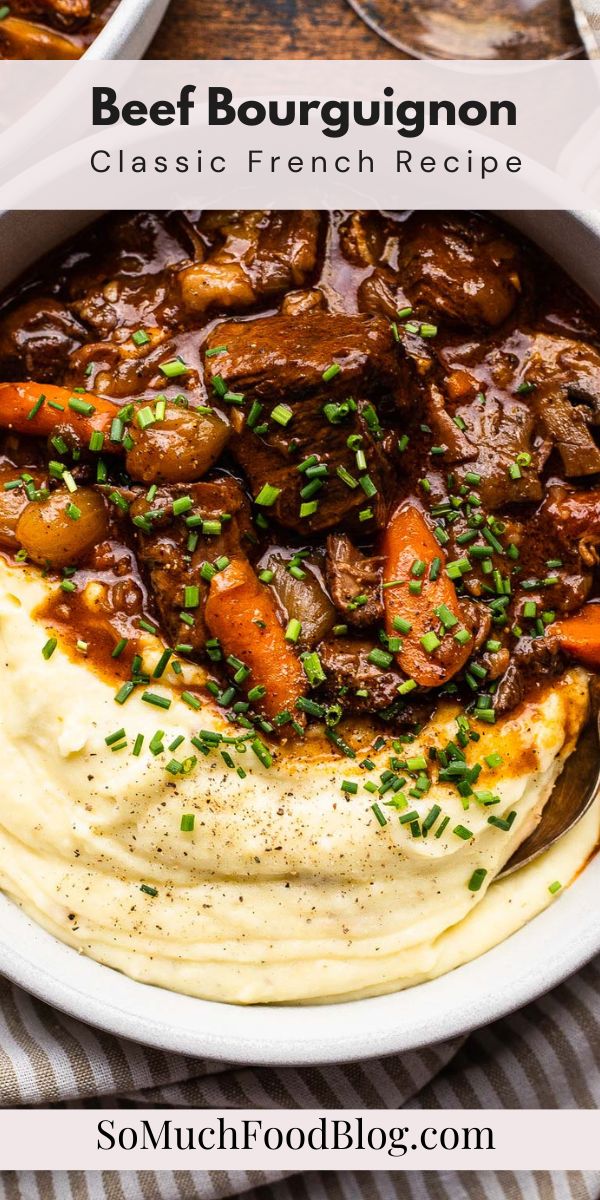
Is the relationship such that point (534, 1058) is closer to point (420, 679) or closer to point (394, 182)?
point (420, 679)

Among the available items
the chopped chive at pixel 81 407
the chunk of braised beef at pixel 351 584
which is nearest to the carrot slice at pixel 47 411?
the chopped chive at pixel 81 407

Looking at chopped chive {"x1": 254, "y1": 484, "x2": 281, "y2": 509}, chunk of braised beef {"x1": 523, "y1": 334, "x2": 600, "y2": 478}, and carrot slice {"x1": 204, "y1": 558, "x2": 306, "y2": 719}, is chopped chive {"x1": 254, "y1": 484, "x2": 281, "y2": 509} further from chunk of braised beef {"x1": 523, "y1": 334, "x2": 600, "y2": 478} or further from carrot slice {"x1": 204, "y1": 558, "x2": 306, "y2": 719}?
chunk of braised beef {"x1": 523, "y1": 334, "x2": 600, "y2": 478}

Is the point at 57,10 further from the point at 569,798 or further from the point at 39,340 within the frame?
the point at 569,798

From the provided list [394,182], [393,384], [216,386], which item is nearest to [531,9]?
[394,182]

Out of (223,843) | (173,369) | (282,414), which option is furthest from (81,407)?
(223,843)

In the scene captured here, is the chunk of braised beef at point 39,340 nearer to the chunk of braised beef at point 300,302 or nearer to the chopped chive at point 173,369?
the chopped chive at point 173,369

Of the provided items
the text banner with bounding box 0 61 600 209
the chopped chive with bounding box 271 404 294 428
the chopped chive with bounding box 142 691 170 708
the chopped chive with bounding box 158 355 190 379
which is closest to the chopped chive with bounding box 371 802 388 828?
the chopped chive with bounding box 142 691 170 708

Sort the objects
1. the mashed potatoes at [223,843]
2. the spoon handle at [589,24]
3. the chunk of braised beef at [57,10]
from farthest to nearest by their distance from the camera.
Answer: the spoon handle at [589,24] < the chunk of braised beef at [57,10] < the mashed potatoes at [223,843]
